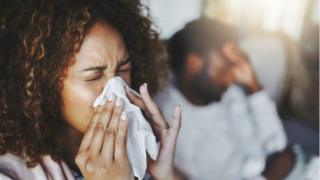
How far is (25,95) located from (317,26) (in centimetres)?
93

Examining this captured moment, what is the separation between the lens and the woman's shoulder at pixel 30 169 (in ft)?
3.16

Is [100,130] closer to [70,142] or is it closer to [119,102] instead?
[119,102]

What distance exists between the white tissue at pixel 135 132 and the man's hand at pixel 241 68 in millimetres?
487

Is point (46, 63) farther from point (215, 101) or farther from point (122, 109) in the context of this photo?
point (215, 101)

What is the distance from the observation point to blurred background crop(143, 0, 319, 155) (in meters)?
1.40

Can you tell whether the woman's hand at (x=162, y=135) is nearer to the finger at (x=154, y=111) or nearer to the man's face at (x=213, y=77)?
the finger at (x=154, y=111)

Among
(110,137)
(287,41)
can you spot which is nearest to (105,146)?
(110,137)

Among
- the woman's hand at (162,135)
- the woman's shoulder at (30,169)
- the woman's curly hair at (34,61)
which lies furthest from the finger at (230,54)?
the woman's shoulder at (30,169)

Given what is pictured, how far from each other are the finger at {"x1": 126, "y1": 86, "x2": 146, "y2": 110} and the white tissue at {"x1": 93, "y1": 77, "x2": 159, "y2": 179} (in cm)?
2

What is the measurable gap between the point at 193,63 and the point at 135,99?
1.33 feet

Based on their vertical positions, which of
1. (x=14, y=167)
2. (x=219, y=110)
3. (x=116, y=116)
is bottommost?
(x=219, y=110)

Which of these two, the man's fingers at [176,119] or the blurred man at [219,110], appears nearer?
the man's fingers at [176,119]

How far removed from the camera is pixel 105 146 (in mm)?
942

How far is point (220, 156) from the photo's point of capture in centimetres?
139
